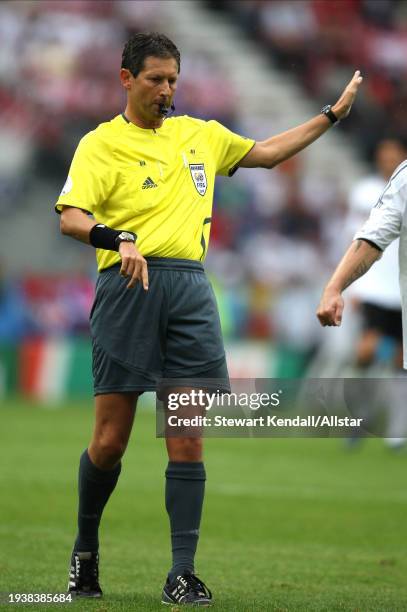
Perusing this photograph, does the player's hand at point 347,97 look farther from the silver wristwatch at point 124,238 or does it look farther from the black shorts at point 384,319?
the black shorts at point 384,319

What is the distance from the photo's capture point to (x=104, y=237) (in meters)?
5.00

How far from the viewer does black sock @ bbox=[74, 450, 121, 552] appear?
5.50 meters

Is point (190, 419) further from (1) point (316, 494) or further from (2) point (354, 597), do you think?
(1) point (316, 494)

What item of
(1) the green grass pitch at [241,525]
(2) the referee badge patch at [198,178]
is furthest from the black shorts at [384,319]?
(2) the referee badge patch at [198,178]

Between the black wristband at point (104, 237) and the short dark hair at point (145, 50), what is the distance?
71 centimetres

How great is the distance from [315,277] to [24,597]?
1650 centimetres

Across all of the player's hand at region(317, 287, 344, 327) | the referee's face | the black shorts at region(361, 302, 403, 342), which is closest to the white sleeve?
the player's hand at region(317, 287, 344, 327)

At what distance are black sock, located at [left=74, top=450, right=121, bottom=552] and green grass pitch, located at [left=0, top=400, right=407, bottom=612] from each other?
243mm

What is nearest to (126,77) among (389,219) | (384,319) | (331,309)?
(389,219)

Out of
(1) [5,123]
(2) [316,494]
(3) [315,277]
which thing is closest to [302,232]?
(3) [315,277]

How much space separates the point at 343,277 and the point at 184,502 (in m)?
1.15

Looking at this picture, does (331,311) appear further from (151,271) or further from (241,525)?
(241,525)

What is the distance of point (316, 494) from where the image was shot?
9422 mm

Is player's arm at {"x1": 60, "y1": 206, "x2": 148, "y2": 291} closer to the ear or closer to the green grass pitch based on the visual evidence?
the ear
